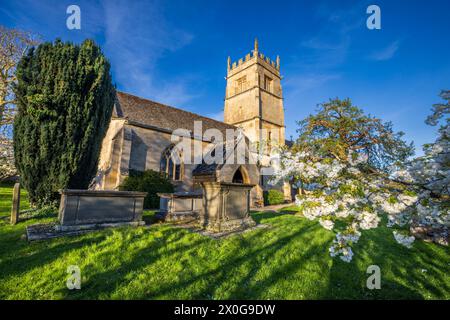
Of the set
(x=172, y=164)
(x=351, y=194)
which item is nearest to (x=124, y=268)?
(x=351, y=194)

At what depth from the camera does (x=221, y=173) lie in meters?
14.4

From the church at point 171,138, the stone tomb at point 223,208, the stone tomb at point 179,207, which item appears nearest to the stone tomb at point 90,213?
the stone tomb at point 179,207

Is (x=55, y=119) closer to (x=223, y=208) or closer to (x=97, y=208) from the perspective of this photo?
(x=97, y=208)

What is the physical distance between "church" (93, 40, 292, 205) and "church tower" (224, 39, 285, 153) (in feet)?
0.43

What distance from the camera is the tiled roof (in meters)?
15.9

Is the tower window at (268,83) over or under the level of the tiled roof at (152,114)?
over

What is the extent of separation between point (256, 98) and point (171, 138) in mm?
13926

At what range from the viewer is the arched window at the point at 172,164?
16.6m

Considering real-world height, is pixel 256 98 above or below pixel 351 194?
above

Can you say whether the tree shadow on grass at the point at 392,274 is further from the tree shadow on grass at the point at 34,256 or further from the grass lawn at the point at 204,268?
the tree shadow on grass at the point at 34,256

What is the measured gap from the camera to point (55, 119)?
8.72m

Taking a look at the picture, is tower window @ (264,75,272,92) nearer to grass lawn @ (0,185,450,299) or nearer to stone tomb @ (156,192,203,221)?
stone tomb @ (156,192,203,221)

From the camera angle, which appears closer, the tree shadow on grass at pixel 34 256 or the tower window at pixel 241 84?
the tree shadow on grass at pixel 34 256

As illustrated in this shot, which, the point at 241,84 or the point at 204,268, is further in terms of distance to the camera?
the point at 241,84
